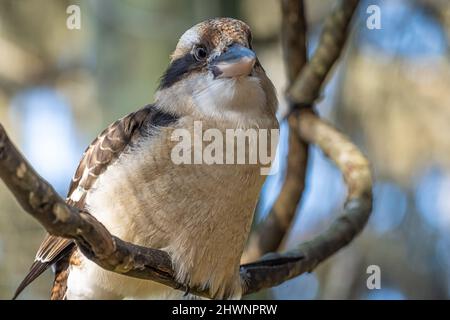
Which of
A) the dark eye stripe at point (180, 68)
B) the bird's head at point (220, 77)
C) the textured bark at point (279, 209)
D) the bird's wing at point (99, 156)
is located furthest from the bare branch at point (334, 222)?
the dark eye stripe at point (180, 68)

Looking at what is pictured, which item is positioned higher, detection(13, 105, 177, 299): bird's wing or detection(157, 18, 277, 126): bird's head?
detection(157, 18, 277, 126): bird's head

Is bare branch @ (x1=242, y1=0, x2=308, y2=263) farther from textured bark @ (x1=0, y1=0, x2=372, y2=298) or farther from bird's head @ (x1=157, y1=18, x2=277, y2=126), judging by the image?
bird's head @ (x1=157, y1=18, x2=277, y2=126)

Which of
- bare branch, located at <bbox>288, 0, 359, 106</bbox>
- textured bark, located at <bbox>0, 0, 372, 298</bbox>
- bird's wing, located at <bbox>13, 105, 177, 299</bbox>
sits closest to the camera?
textured bark, located at <bbox>0, 0, 372, 298</bbox>

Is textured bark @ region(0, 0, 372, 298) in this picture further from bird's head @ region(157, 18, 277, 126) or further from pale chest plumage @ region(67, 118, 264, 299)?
bird's head @ region(157, 18, 277, 126)

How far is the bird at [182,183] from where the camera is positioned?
2.82 metres

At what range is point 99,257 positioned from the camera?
7.17ft

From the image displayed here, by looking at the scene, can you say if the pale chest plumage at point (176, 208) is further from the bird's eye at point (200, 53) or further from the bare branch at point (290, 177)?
the bare branch at point (290, 177)

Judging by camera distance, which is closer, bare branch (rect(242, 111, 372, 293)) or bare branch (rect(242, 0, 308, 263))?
bare branch (rect(242, 111, 372, 293))

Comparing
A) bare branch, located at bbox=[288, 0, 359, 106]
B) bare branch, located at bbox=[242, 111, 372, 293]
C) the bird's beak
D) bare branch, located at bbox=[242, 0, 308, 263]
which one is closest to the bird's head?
the bird's beak

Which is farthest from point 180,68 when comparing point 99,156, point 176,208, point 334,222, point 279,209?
point 279,209

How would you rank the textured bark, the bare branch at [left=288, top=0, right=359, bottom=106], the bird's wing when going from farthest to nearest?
the bare branch at [left=288, top=0, right=359, bottom=106] → the bird's wing → the textured bark

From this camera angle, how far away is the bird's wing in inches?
116

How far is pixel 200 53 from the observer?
3020 millimetres
